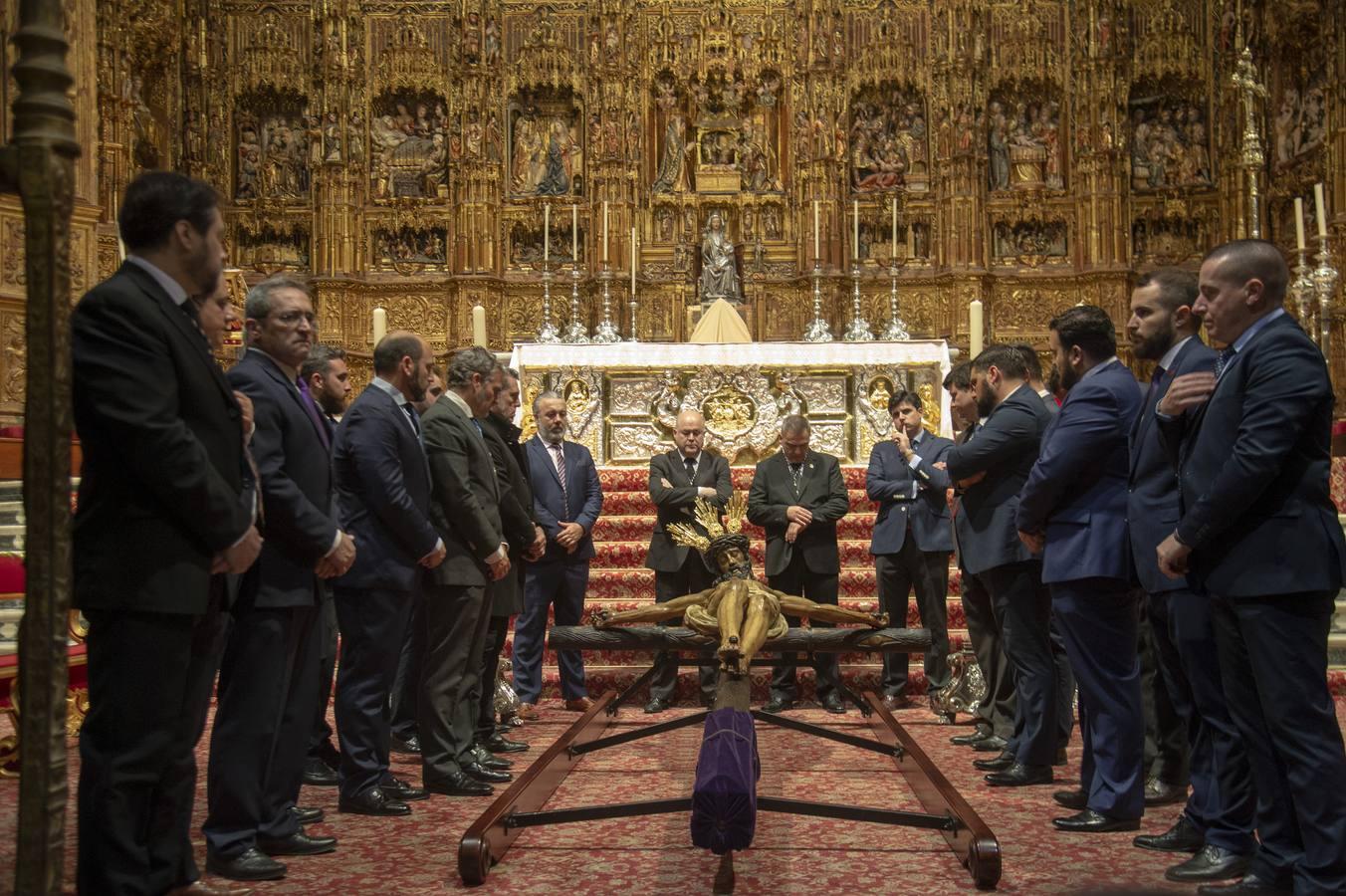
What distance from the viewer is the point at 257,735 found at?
142 inches

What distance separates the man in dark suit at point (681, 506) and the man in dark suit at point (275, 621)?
2997mm

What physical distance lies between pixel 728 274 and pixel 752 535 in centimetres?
403

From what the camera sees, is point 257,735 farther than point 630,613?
No

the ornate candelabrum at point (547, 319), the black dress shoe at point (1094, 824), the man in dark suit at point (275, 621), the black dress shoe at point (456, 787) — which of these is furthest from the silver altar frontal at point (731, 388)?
the man in dark suit at point (275, 621)

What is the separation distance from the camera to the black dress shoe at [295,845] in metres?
3.88

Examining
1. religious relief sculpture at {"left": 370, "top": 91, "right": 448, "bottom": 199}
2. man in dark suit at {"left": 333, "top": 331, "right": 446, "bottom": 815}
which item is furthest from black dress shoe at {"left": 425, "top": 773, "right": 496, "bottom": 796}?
religious relief sculpture at {"left": 370, "top": 91, "right": 448, "bottom": 199}

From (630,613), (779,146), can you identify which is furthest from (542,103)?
(630,613)

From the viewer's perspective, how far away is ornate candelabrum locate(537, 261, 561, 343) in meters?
11.3

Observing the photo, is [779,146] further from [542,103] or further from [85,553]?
[85,553]

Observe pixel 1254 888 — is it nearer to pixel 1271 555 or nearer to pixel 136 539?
pixel 1271 555

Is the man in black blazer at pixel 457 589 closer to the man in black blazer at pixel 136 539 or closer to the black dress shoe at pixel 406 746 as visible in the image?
the black dress shoe at pixel 406 746

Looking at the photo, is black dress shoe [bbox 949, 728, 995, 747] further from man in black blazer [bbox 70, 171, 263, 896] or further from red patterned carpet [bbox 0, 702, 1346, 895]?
man in black blazer [bbox 70, 171, 263, 896]

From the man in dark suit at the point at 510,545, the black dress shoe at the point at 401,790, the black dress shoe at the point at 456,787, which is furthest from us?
the man in dark suit at the point at 510,545

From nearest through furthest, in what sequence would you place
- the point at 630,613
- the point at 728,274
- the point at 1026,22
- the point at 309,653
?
1. the point at 309,653
2. the point at 630,613
3. the point at 728,274
4. the point at 1026,22
